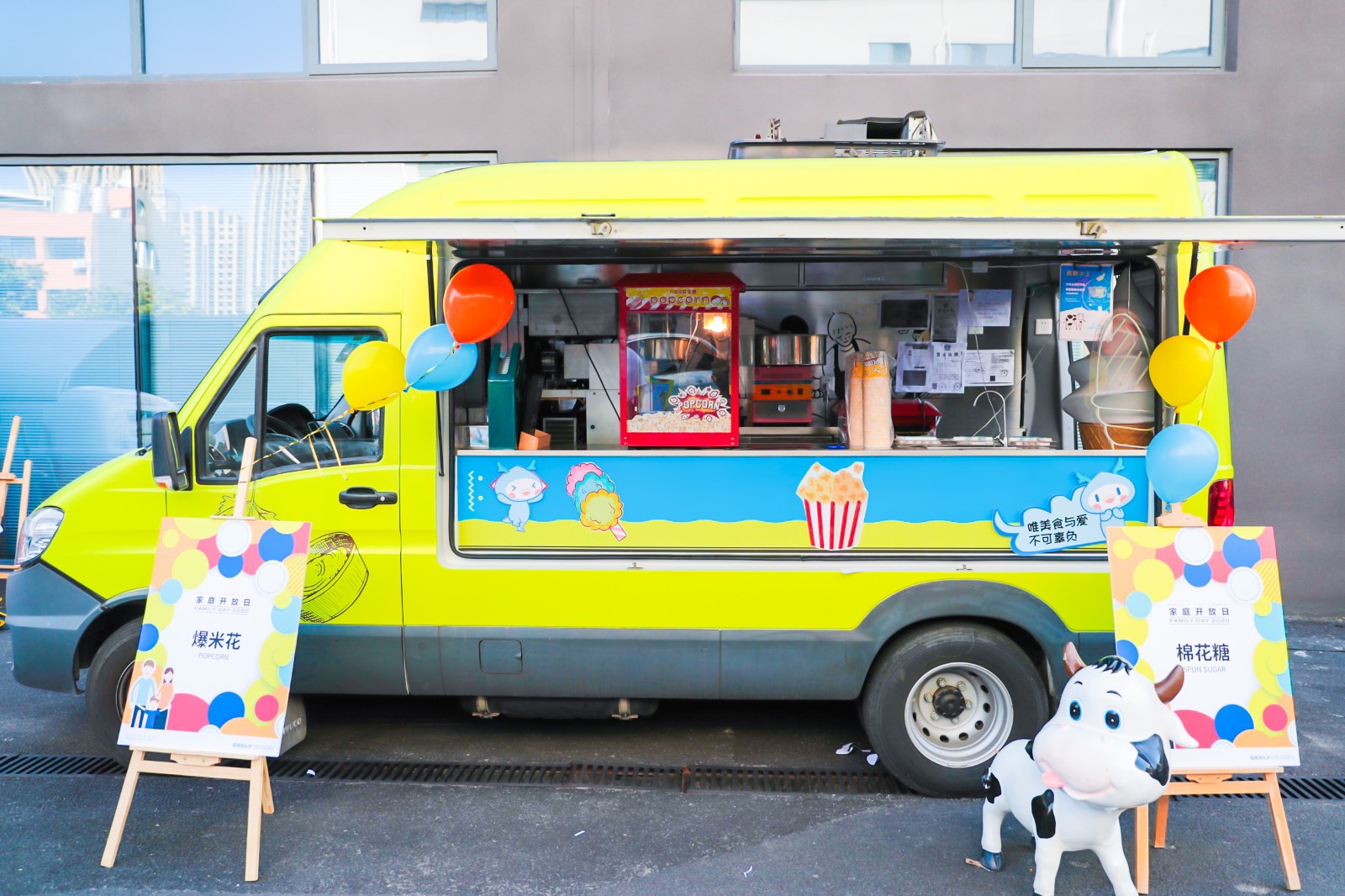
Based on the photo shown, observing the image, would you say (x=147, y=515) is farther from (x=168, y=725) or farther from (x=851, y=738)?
(x=851, y=738)

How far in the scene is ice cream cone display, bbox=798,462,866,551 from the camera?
421 centimetres

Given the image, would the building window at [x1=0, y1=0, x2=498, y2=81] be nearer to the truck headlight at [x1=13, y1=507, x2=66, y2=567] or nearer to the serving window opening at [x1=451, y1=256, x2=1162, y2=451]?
the serving window opening at [x1=451, y1=256, x2=1162, y2=451]

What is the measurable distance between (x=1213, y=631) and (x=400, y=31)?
7185mm

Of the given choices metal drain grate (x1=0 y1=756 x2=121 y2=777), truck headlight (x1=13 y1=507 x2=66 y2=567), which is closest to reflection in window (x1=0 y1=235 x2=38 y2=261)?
truck headlight (x1=13 y1=507 x2=66 y2=567)

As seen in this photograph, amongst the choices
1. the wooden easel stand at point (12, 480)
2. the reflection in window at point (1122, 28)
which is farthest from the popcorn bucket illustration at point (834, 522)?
the wooden easel stand at point (12, 480)

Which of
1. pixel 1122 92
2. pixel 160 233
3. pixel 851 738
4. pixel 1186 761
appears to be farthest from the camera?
pixel 160 233

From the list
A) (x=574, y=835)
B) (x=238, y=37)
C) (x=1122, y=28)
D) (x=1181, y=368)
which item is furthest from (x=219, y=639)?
(x=1122, y=28)

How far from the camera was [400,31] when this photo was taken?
7.53m

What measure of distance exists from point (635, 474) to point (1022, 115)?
16.3 feet

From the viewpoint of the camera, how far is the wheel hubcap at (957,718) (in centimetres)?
413

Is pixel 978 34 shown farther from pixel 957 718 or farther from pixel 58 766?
pixel 58 766

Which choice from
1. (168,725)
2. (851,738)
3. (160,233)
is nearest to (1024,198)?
(851,738)

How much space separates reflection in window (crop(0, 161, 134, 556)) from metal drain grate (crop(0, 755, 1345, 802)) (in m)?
4.10

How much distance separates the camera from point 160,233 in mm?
7730
